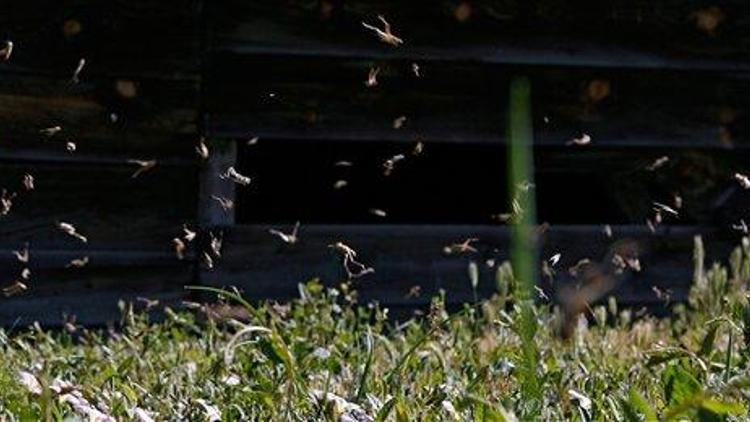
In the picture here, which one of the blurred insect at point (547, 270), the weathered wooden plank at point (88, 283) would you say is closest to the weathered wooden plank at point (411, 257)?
the weathered wooden plank at point (88, 283)

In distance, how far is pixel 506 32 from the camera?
4598 mm

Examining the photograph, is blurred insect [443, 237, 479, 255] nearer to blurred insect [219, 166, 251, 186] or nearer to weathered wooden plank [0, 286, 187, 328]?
blurred insect [219, 166, 251, 186]

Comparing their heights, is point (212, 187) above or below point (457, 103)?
below

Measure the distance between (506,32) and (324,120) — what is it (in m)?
0.65

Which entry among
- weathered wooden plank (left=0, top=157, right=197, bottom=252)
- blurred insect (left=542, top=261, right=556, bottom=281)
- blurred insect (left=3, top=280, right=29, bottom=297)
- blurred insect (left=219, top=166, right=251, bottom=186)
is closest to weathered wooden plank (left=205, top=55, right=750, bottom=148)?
weathered wooden plank (left=0, top=157, right=197, bottom=252)

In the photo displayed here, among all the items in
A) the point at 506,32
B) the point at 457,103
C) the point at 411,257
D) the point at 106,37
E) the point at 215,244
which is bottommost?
the point at 411,257

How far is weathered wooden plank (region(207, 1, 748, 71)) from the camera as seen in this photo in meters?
4.43

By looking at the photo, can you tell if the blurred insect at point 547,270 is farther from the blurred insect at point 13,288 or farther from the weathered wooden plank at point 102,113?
the weathered wooden plank at point 102,113

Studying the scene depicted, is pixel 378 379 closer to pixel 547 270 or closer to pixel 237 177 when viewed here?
pixel 547 270

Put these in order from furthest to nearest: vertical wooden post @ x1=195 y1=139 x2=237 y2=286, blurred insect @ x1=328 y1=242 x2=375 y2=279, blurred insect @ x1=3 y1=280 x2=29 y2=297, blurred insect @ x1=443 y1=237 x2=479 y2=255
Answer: vertical wooden post @ x1=195 y1=139 x2=237 y2=286 < blurred insect @ x1=3 y1=280 x2=29 y2=297 < blurred insect @ x1=443 y1=237 x2=479 y2=255 < blurred insect @ x1=328 y1=242 x2=375 y2=279

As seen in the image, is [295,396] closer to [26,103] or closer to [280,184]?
[26,103]

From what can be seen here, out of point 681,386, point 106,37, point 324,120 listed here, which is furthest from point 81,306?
point 681,386

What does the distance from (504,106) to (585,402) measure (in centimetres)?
279

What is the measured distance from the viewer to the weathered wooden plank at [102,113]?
4211mm
